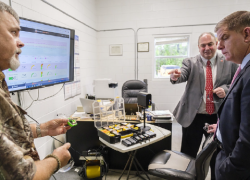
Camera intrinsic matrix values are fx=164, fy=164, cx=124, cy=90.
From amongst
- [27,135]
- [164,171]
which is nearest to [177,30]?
[164,171]

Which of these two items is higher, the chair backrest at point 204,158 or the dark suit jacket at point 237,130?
the dark suit jacket at point 237,130

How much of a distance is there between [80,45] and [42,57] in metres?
1.53

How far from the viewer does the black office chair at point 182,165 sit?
4.31 feet

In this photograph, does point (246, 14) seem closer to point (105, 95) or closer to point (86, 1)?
point (105, 95)

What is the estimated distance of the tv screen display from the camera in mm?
1604

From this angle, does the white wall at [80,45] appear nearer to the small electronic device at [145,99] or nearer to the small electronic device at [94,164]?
the small electronic device at [94,164]

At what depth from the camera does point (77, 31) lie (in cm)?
316

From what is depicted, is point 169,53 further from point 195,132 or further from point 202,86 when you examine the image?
point 195,132

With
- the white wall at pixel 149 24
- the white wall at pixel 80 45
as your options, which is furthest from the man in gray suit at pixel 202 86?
the white wall at pixel 149 24

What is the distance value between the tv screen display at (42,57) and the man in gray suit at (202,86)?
144 cm

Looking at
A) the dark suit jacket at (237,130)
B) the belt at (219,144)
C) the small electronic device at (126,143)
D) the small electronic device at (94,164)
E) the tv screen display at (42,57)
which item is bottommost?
the small electronic device at (94,164)

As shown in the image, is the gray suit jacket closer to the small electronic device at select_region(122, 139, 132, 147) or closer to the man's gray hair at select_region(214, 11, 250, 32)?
the small electronic device at select_region(122, 139, 132, 147)

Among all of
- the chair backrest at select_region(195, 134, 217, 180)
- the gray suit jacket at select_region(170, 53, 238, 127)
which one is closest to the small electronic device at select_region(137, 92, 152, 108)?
the gray suit jacket at select_region(170, 53, 238, 127)

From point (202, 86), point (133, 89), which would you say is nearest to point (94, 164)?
point (133, 89)
